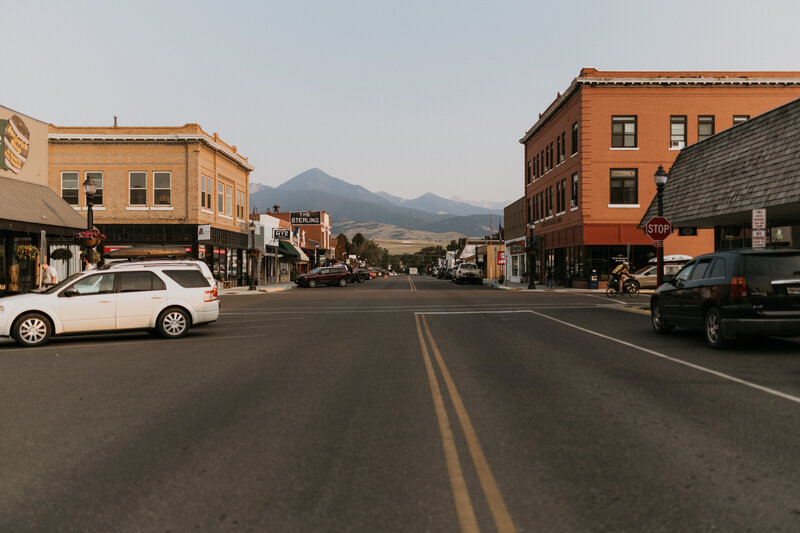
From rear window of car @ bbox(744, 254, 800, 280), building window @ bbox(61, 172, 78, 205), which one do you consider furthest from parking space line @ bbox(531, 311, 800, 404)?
building window @ bbox(61, 172, 78, 205)

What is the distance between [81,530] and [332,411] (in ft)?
10.7

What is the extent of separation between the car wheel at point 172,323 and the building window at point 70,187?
29734 millimetres

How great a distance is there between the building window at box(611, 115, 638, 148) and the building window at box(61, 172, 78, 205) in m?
35.2

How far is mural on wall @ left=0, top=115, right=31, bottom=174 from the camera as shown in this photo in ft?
74.6

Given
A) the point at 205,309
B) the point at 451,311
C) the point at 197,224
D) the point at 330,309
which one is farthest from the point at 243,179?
the point at 205,309

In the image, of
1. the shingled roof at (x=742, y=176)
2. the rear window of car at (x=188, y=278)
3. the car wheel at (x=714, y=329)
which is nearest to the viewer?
the car wheel at (x=714, y=329)

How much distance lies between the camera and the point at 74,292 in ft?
43.4

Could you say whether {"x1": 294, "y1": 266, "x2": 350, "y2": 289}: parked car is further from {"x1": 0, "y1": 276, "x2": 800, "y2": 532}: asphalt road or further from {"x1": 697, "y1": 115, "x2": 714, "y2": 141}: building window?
{"x1": 0, "y1": 276, "x2": 800, "y2": 532}: asphalt road

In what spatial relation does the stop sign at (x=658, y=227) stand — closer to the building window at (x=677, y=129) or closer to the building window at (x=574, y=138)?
the building window at (x=574, y=138)

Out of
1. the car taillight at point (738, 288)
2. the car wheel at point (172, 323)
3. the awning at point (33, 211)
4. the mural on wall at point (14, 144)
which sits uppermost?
the mural on wall at point (14, 144)

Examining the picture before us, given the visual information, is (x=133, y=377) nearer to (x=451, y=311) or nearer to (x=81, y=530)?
(x=81, y=530)

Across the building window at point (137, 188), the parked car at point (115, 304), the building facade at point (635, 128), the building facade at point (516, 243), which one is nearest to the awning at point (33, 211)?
the parked car at point (115, 304)

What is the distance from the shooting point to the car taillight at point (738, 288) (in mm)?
10805

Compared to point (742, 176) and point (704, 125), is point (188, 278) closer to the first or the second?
point (742, 176)
